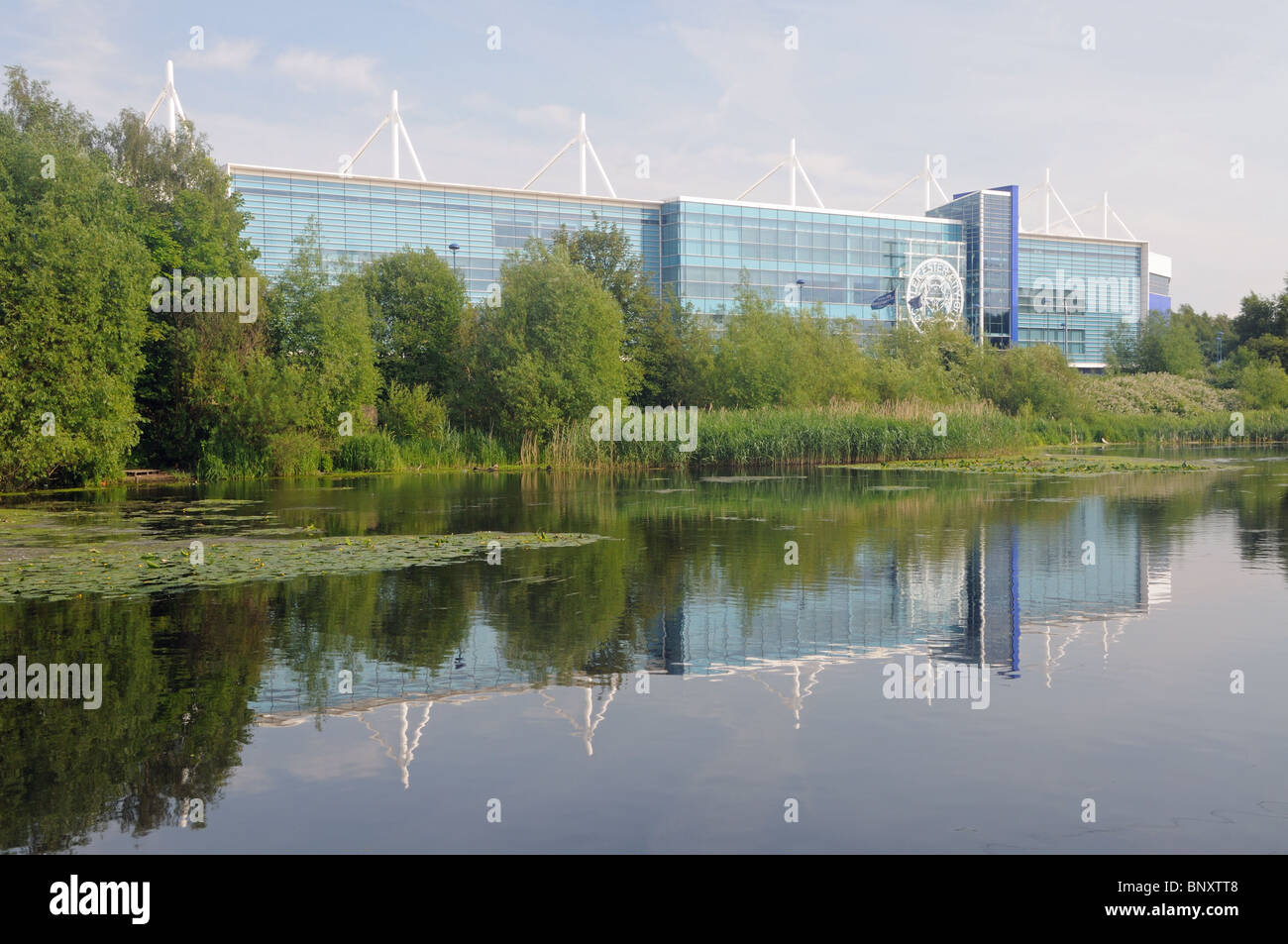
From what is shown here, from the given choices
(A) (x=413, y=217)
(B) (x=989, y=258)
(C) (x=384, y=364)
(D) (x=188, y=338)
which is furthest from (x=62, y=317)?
(B) (x=989, y=258)

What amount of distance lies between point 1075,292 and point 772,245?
42.8m

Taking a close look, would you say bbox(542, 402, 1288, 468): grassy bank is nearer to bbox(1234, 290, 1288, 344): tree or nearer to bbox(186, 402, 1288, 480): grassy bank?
bbox(186, 402, 1288, 480): grassy bank

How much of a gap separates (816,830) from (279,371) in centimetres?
4074

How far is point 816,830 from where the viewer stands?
661 centimetres

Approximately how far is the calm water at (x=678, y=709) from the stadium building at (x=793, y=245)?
68138mm

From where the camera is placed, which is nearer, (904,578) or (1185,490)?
(904,578)

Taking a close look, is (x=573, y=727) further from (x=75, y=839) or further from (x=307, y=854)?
(x=75, y=839)

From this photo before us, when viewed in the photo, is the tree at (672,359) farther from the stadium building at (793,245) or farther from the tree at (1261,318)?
the tree at (1261,318)

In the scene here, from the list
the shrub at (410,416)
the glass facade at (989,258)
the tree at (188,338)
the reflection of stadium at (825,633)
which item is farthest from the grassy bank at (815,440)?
the glass facade at (989,258)

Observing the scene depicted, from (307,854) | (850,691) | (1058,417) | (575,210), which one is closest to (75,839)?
(307,854)

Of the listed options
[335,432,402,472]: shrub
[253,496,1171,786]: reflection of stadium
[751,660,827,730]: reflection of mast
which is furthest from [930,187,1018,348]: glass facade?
[751,660,827,730]: reflection of mast

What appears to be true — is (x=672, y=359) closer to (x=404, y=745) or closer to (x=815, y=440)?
(x=815, y=440)

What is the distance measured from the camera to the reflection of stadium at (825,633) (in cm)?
956

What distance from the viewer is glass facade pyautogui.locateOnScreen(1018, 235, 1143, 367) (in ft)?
417
